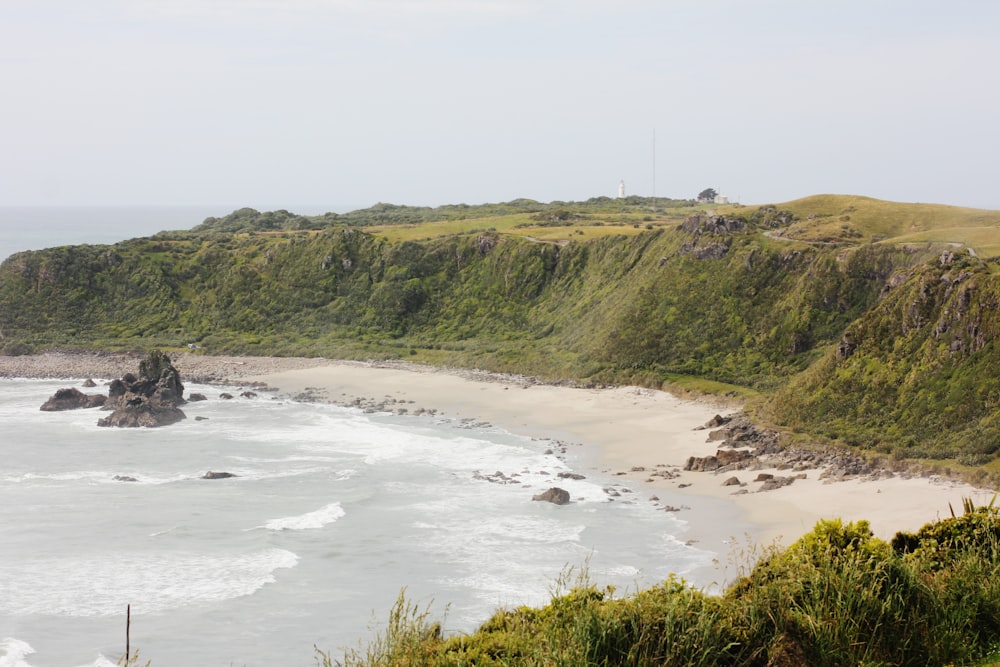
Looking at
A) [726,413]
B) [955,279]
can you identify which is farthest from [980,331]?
[726,413]

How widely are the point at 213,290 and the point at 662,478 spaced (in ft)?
215

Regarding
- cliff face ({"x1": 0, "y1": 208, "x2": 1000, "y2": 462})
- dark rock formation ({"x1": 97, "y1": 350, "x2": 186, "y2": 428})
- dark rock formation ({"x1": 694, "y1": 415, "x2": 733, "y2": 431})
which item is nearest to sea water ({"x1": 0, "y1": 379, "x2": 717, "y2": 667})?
dark rock formation ({"x1": 97, "y1": 350, "x2": 186, "y2": 428})

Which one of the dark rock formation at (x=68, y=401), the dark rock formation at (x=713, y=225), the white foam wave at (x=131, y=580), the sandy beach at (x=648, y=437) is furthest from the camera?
the dark rock formation at (x=713, y=225)

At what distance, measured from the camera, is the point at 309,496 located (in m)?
45.7

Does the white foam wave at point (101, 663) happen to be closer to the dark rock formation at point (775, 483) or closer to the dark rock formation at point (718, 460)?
the dark rock formation at point (775, 483)

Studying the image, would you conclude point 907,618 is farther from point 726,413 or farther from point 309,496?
point 726,413

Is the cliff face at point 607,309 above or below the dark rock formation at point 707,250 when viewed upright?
below

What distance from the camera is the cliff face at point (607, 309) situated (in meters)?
50.8

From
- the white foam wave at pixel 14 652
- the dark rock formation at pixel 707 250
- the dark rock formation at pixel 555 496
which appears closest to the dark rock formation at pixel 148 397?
the dark rock formation at pixel 555 496

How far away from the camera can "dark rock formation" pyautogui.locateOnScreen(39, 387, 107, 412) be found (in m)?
67.4

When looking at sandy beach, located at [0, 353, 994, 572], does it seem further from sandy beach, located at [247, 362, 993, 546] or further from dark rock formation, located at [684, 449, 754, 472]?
dark rock formation, located at [684, 449, 754, 472]

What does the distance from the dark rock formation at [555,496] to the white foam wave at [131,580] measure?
37.5ft

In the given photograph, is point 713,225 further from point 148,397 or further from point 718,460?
point 148,397

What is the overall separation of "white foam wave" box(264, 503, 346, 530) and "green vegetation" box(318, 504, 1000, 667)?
23.3 m
